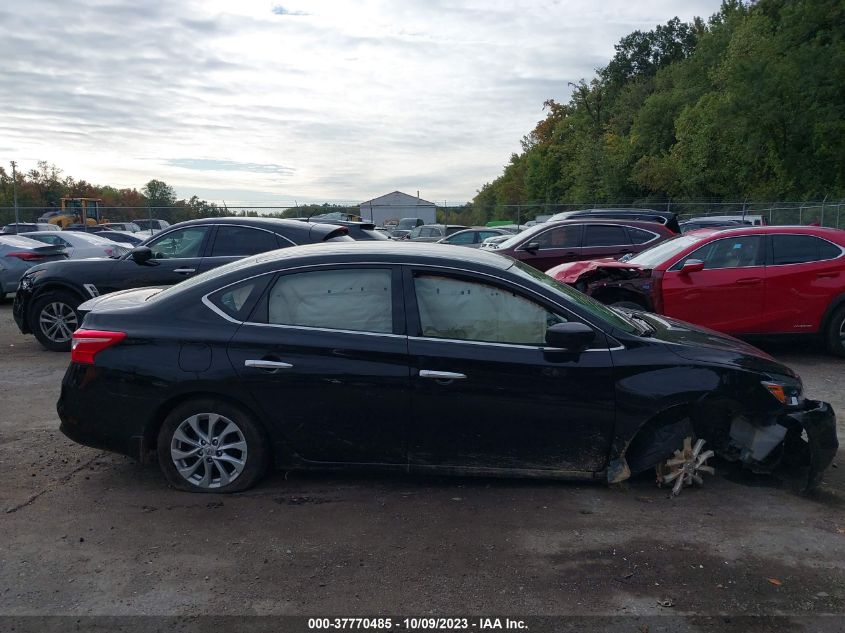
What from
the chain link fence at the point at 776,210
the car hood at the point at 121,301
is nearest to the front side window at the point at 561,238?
the car hood at the point at 121,301

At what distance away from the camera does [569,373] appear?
4699mm

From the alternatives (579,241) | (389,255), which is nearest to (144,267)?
(389,255)

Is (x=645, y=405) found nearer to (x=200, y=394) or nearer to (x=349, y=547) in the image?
(x=349, y=547)

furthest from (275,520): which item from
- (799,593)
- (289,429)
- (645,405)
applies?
(799,593)

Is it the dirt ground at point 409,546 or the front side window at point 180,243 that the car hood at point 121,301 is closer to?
the dirt ground at point 409,546

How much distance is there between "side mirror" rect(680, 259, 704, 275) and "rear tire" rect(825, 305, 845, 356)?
1.66 meters

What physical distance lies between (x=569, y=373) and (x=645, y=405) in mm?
517

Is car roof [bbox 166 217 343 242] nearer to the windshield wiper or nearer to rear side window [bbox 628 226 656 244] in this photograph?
the windshield wiper

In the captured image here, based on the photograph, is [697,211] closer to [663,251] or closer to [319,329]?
[663,251]

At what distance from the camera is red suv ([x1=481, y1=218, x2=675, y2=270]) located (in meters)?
13.8

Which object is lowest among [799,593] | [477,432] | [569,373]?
[799,593]

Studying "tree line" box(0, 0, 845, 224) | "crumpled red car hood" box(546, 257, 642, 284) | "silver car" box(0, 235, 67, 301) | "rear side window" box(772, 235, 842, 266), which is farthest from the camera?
"tree line" box(0, 0, 845, 224)

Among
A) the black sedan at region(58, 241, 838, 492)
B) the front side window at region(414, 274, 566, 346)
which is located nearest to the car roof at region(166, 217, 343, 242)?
the black sedan at region(58, 241, 838, 492)

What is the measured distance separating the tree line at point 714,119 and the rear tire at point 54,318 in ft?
122
